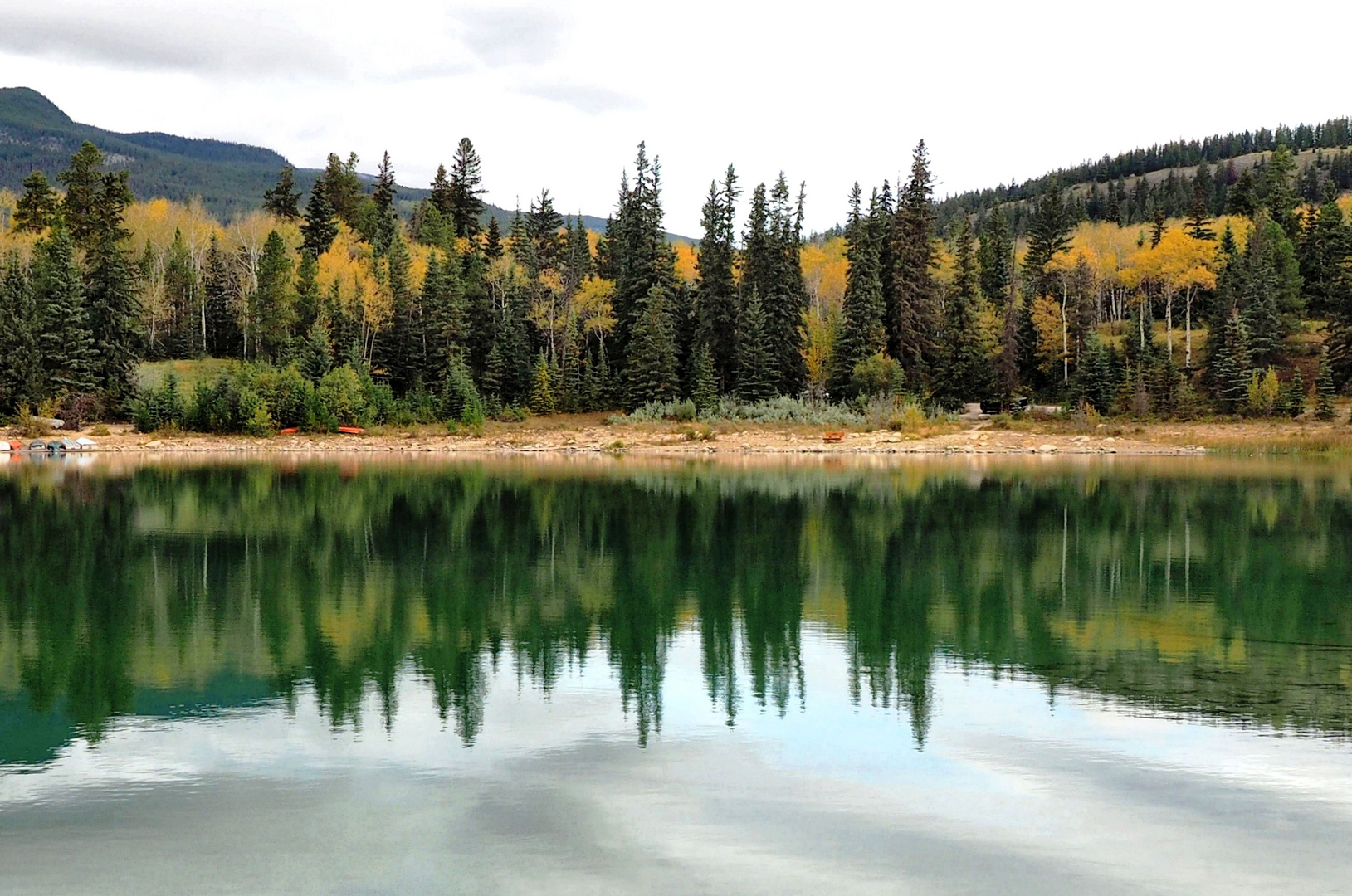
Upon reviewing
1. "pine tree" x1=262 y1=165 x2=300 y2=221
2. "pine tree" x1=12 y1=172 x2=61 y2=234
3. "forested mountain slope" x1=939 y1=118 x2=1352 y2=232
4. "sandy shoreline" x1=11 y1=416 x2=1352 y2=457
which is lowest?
"sandy shoreline" x1=11 y1=416 x2=1352 y2=457

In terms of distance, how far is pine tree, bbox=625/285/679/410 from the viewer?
68250 millimetres

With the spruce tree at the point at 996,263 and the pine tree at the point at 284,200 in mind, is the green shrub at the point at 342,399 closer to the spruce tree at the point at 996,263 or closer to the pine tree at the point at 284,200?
the pine tree at the point at 284,200

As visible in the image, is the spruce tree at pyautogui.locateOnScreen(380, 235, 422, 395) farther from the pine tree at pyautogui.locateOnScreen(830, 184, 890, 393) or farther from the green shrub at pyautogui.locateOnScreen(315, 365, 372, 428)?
the pine tree at pyautogui.locateOnScreen(830, 184, 890, 393)

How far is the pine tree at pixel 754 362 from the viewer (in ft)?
226

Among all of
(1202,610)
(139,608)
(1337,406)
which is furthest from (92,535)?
(1337,406)

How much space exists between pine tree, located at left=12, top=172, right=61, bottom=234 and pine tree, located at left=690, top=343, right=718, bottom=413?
143ft

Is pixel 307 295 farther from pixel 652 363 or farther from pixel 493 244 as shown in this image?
pixel 652 363

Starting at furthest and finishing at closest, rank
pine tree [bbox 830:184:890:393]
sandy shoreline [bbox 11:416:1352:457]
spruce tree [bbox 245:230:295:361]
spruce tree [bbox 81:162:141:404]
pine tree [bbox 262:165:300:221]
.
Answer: pine tree [bbox 262:165:300:221] → spruce tree [bbox 245:230:295:361] → pine tree [bbox 830:184:890:393] → spruce tree [bbox 81:162:141:404] → sandy shoreline [bbox 11:416:1352:457]

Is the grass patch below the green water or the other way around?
the other way around

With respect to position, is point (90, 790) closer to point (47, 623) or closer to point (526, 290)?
point (47, 623)

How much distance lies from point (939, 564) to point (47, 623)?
13671 millimetres

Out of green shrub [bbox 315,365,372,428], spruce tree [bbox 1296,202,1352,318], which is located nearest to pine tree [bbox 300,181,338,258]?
green shrub [bbox 315,365,372,428]

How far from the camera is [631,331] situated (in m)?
71.5

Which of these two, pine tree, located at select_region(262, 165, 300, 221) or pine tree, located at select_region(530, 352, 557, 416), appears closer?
pine tree, located at select_region(530, 352, 557, 416)
